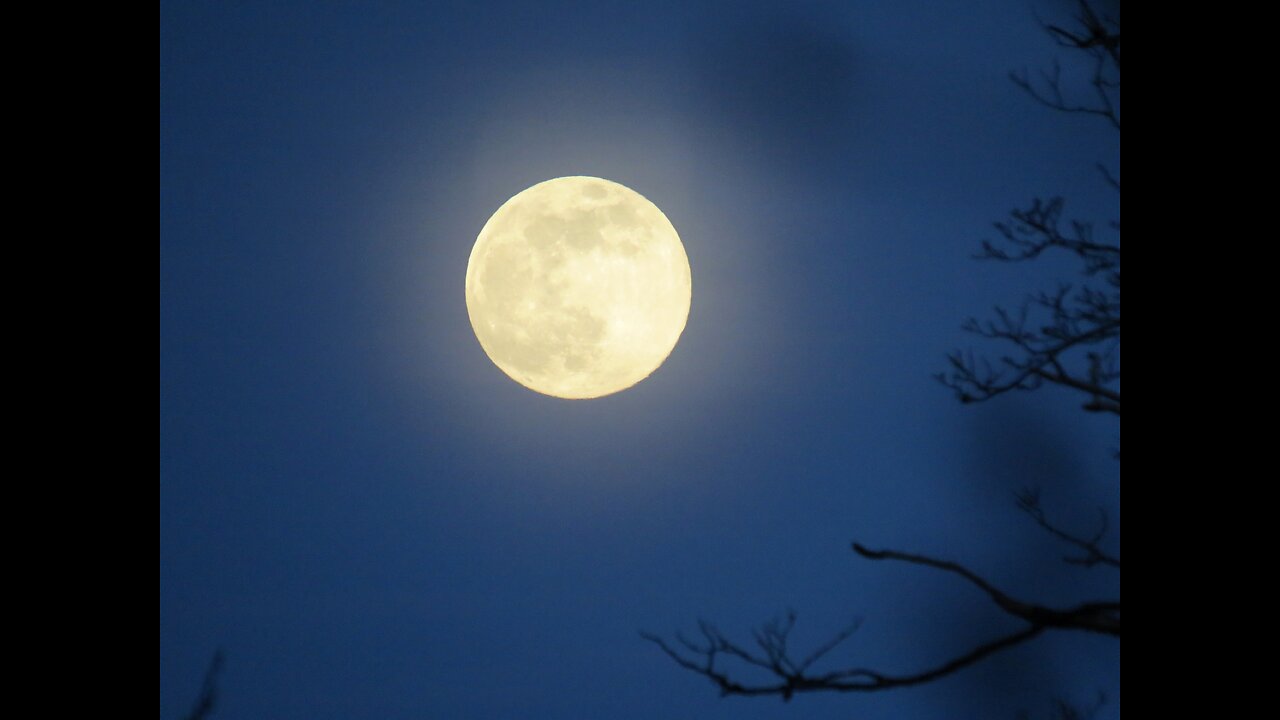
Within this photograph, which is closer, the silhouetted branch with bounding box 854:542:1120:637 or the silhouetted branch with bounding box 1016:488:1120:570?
the silhouetted branch with bounding box 854:542:1120:637

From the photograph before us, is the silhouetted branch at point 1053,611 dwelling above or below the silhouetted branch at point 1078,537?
below

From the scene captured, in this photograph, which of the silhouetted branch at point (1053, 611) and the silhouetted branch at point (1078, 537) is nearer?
the silhouetted branch at point (1053, 611)

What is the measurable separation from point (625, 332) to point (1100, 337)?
6.13ft

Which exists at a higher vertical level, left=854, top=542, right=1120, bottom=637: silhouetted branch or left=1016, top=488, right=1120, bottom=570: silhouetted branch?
left=1016, top=488, right=1120, bottom=570: silhouetted branch

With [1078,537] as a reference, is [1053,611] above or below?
below

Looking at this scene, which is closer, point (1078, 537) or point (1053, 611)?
point (1053, 611)
